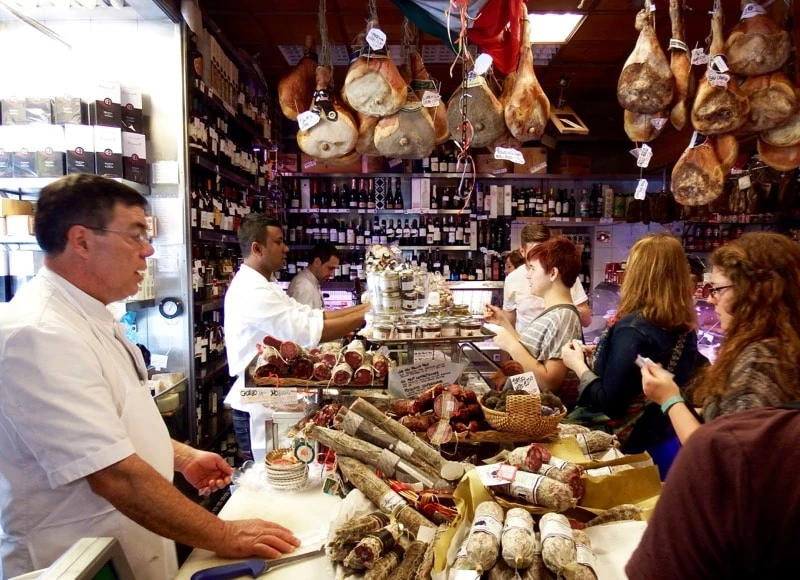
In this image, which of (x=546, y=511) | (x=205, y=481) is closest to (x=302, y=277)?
Result: (x=205, y=481)

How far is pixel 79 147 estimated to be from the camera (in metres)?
3.32

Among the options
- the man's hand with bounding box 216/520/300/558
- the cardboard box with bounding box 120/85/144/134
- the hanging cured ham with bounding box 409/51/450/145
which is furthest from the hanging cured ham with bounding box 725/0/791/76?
the cardboard box with bounding box 120/85/144/134

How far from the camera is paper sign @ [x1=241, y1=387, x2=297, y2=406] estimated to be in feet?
7.00

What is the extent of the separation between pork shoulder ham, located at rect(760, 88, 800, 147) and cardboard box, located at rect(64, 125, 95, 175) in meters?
4.43

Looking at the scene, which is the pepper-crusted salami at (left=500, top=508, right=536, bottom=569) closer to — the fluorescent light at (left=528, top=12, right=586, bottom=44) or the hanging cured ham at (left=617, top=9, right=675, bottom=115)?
the hanging cured ham at (left=617, top=9, right=675, bottom=115)

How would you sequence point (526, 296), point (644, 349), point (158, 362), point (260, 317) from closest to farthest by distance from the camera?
1. point (644, 349)
2. point (260, 317)
3. point (158, 362)
4. point (526, 296)

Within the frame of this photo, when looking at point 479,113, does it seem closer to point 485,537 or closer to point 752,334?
point 752,334

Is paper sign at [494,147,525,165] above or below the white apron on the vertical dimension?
above

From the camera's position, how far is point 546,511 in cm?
148

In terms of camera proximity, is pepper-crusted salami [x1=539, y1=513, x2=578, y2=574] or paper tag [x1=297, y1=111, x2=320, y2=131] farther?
paper tag [x1=297, y1=111, x2=320, y2=131]

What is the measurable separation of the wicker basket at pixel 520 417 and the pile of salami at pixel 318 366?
0.54 meters

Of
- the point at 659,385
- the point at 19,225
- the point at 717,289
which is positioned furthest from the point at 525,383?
the point at 19,225

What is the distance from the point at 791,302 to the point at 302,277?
4.44 metres

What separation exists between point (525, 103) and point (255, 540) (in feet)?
8.61
